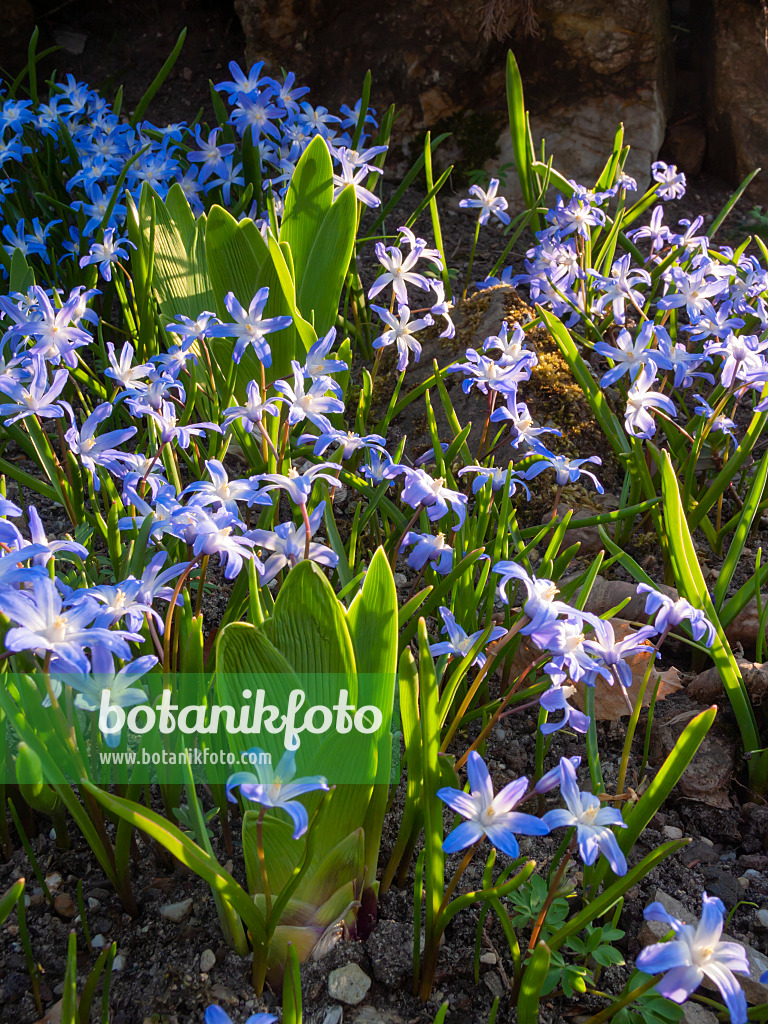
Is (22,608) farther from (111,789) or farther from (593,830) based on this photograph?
(593,830)

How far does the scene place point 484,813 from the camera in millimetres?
1019

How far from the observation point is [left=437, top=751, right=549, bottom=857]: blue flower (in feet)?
3.19

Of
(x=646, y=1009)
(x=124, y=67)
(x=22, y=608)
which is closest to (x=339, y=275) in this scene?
(x=22, y=608)

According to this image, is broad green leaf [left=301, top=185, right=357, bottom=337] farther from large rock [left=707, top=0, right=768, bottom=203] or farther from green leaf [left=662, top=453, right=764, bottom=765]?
large rock [left=707, top=0, right=768, bottom=203]

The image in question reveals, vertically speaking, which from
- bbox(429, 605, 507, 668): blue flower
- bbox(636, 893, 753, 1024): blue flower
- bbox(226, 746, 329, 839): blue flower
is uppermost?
bbox(226, 746, 329, 839): blue flower

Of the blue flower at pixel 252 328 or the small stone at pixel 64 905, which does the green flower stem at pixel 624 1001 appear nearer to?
the small stone at pixel 64 905

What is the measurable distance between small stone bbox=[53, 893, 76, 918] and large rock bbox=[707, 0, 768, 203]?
162 inches

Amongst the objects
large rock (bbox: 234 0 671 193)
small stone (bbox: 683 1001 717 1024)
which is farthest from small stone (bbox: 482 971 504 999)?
large rock (bbox: 234 0 671 193)

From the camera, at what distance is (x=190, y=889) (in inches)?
54.1

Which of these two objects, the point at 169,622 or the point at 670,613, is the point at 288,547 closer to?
the point at 169,622

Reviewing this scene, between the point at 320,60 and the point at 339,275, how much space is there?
2276mm

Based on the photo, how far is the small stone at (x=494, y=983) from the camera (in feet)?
4.17

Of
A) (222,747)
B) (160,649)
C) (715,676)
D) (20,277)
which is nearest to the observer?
(160,649)

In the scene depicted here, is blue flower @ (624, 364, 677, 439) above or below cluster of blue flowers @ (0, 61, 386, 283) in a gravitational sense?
below
